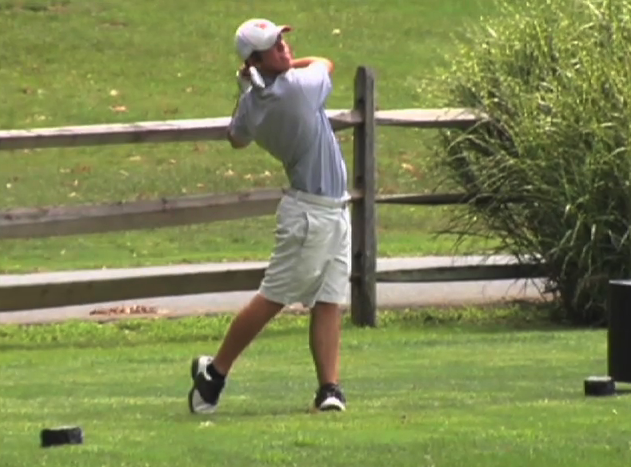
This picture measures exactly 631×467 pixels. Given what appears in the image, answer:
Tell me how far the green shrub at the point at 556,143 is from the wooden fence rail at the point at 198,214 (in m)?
0.23

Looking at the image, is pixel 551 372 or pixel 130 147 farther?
pixel 130 147

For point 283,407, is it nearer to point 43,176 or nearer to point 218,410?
point 218,410

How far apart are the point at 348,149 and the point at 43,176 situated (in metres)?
3.79

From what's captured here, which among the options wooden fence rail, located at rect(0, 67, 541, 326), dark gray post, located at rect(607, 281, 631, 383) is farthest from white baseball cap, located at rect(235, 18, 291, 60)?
wooden fence rail, located at rect(0, 67, 541, 326)

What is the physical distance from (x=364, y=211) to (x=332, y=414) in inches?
199

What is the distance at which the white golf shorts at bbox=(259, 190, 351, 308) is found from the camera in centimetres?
777

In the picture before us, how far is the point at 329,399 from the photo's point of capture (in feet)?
25.7

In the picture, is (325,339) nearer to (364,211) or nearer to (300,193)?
(300,193)

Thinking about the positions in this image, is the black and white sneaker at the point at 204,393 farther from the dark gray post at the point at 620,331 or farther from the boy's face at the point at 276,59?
the dark gray post at the point at 620,331

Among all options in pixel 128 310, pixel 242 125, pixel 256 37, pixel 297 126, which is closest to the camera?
pixel 256 37

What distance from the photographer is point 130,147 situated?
2369cm

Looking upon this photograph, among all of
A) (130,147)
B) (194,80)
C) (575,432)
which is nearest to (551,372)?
(575,432)

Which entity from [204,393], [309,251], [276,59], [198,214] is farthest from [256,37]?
[198,214]

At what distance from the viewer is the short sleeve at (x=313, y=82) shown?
7.72 metres
